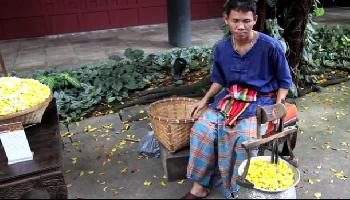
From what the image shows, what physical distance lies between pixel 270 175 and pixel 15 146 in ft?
5.49

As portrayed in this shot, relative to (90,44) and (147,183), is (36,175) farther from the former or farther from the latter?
(90,44)

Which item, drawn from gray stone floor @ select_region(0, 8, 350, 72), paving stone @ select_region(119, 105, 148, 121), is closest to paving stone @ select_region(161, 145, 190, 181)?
paving stone @ select_region(119, 105, 148, 121)

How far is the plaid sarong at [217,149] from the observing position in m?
2.72

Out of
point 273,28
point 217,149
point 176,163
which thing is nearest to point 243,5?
point 217,149

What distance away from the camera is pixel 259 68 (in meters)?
2.85

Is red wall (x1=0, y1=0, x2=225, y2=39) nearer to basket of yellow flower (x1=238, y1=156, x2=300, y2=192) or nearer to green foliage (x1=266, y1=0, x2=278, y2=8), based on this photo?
green foliage (x1=266, y1=0, x2=278, y2=8)

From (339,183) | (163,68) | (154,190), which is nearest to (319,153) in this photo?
(339,183)


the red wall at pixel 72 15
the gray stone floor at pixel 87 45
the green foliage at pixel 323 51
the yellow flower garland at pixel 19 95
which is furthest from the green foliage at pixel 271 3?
the red wall at pixel 72 15

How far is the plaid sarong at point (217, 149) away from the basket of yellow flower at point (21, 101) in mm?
1251

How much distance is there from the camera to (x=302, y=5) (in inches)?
175

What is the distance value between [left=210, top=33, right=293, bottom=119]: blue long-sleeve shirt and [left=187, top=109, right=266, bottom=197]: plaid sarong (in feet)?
0.55

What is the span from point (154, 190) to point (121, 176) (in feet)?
1.33

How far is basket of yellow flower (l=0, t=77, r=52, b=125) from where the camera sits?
2.73 meters

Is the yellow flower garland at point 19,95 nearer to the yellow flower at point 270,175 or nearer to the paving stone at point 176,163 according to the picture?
the paving stone at point 176,163
